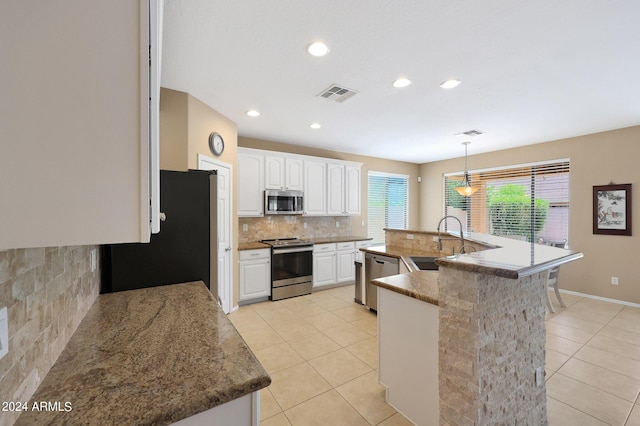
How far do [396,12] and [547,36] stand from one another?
122 centimetres

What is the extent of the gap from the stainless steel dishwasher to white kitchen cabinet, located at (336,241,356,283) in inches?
44.0

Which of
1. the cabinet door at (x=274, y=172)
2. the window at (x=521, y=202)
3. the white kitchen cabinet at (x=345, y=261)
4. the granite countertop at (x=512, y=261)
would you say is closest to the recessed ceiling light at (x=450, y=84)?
the granite countertop at (x=512, y=261)

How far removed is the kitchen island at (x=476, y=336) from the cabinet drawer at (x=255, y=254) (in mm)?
2594

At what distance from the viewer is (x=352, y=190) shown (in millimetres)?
5680

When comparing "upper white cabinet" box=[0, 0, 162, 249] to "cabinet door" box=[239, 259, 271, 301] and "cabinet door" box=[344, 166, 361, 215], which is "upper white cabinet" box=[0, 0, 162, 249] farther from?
"cabinet door" box=[344, 166, 361, 215]

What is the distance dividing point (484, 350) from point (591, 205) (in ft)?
15.7

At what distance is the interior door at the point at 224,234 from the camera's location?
11.2ft

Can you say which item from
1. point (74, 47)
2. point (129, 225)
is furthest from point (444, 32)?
point (129, 225)

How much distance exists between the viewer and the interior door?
3402 mm

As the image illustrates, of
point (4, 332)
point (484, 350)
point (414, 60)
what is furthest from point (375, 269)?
point (4, 332)

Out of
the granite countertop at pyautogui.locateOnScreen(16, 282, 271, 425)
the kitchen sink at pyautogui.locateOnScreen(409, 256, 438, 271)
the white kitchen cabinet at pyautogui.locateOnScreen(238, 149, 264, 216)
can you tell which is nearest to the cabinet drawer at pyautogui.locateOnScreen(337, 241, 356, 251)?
the white kitchen cabinet at pyautogui.locateOnScreen(238, 149, 264, 216)

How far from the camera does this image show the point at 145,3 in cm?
64

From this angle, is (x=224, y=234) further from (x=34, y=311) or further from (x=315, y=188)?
(x=34, y=311)

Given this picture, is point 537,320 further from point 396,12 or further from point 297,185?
point 297,185
